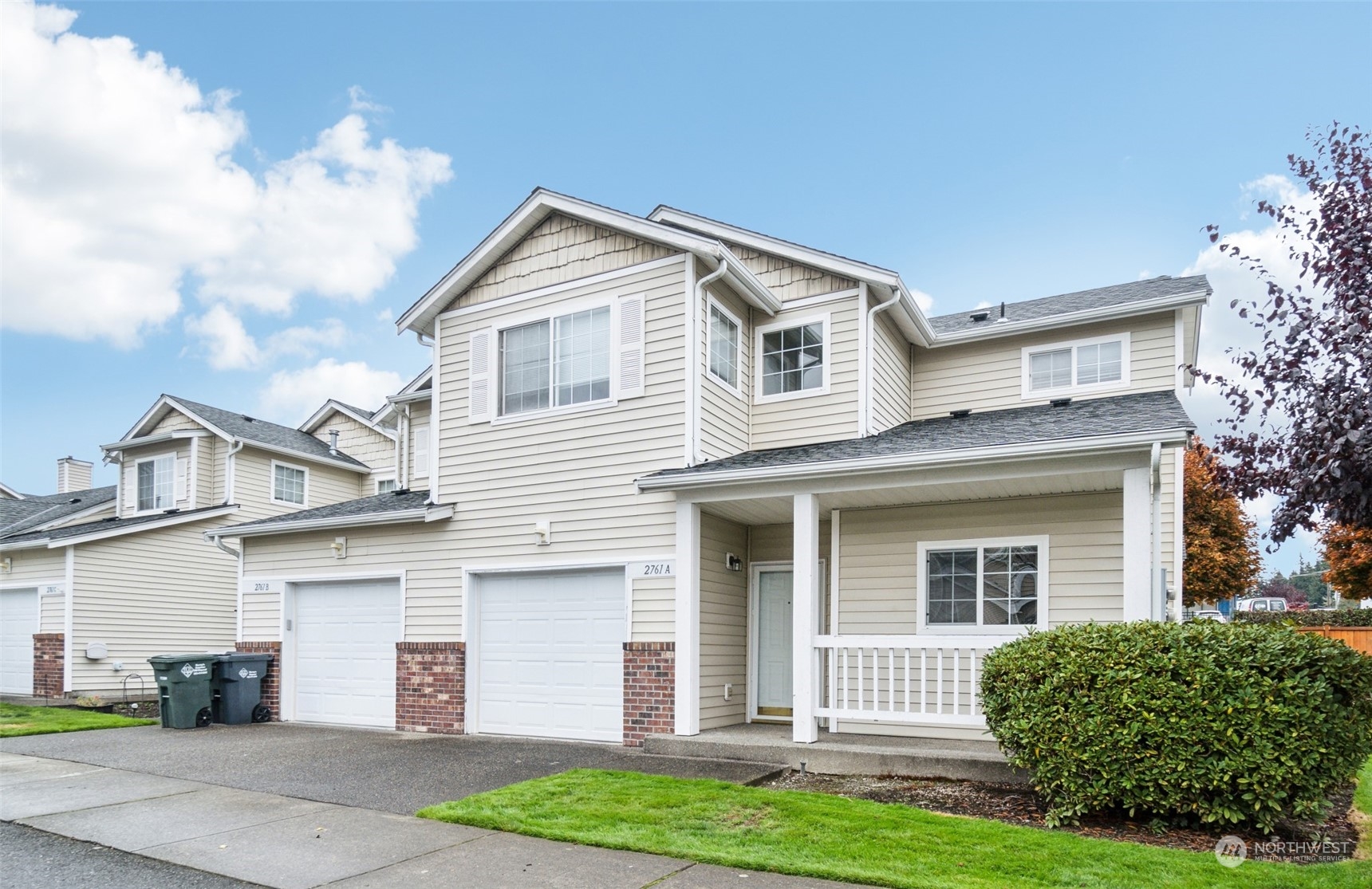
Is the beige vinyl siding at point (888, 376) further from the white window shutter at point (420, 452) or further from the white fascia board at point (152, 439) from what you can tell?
the white fascia board at point (152, 439)

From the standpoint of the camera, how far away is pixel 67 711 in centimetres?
1530

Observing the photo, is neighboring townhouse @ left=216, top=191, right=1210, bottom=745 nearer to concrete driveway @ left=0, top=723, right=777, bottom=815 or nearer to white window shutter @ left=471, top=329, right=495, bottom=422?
white window shutter @ left=471, top=329, right=495, bottom=422

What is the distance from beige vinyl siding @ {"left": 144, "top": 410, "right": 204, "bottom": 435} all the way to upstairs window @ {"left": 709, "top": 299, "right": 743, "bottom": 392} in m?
14.6

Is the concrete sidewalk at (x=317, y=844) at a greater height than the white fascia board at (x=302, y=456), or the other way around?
the white fascia board at (x=302, y=456)

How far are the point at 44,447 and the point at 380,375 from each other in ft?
43.1

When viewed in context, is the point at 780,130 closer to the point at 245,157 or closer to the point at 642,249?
the point at 642,249

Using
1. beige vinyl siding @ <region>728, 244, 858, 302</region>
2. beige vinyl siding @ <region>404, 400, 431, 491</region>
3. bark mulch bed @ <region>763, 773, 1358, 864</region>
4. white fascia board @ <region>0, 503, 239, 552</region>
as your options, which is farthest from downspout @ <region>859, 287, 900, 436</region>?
white fascia board @ <region>0, 503, 239, 552</region>

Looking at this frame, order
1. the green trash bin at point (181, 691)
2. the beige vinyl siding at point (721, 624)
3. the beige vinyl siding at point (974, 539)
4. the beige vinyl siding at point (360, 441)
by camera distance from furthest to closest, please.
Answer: the beige vinyl siding at point (360, 441)
the green trash bin at point (181, 691)
the beige vinyl siding at point (721, 624)
the beige vinyl siding at point (974, 539)

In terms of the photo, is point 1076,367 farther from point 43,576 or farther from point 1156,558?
point 43,576

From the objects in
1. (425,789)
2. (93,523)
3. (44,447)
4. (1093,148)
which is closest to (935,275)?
(1093,148)

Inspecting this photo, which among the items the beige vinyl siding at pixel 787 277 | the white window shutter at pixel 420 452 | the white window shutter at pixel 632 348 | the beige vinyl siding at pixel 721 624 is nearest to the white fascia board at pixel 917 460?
the beige vinyl siding at pixel 721 624

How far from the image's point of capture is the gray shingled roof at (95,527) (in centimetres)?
1852

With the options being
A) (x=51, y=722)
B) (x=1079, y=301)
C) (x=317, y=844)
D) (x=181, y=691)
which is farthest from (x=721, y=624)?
(x=51, y=722)

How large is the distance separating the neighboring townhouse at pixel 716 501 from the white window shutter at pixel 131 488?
10346 millimetres
